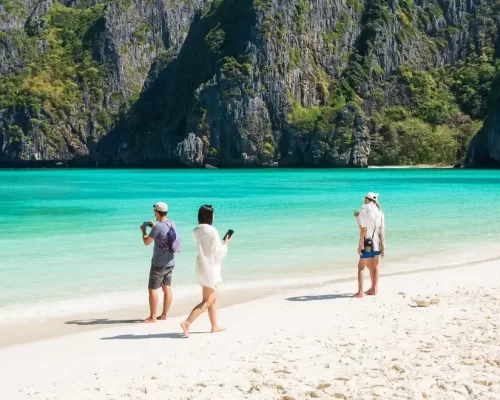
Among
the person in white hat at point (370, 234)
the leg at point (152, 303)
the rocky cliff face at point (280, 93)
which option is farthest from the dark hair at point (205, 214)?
the rocky cliff face at point (280, 93)

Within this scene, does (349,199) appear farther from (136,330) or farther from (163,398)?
(163,398)

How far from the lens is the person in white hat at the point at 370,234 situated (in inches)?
451

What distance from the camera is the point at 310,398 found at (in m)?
6.65

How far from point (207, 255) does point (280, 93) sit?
147 metres

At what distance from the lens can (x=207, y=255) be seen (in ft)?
29.5

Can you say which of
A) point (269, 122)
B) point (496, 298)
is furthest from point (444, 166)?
point (496, 298)

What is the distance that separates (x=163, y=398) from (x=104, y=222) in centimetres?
2185

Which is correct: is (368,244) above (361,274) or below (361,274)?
above

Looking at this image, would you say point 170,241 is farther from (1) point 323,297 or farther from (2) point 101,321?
(1) point 323,297

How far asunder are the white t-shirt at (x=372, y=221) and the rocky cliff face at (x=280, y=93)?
135m

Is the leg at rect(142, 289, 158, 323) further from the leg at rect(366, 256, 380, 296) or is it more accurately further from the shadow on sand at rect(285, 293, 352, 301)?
the leg at rect(366, 256, 380, 296)

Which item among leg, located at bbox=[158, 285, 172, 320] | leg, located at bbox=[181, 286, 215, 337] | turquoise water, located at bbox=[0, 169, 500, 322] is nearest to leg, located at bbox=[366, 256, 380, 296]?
turquoise water, located at bbox=[0, 169, 500, 322]

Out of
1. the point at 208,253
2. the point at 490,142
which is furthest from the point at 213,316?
the point at 490,142

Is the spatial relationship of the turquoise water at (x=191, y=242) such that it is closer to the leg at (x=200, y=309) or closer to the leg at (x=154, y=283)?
the leg at (x=154, y=283)
